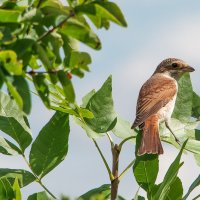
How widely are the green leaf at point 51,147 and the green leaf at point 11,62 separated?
1790mm

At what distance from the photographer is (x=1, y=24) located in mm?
2326

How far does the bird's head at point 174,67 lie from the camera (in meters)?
10.5

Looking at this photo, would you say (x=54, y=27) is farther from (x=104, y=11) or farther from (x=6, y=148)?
(x=6, y=148)

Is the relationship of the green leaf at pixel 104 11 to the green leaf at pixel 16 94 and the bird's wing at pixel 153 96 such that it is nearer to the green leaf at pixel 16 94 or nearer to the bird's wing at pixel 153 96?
the green leaf at pixel 16 94

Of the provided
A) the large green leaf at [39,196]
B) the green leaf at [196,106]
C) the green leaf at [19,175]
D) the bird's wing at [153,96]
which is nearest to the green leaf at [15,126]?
the green leaf at [19,175]

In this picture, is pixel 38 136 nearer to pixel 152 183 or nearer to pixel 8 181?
pixel 8 181

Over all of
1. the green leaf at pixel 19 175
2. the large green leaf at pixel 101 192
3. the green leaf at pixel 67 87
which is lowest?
the large green leaf at pixel 101 192

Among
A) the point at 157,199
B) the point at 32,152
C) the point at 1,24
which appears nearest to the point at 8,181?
the point at 32,152

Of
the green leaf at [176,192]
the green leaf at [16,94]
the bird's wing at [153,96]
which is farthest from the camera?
the bird's wing at [153,96]

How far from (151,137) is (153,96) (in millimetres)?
2668

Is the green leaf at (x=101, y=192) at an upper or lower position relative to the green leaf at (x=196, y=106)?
lower

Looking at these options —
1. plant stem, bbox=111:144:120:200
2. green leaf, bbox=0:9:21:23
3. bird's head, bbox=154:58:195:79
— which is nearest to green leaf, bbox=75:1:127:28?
green leaf, bbox=0:9:21:23

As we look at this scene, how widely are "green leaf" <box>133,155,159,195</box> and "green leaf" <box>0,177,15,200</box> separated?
783 mm

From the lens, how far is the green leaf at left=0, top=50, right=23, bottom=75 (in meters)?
2.11
